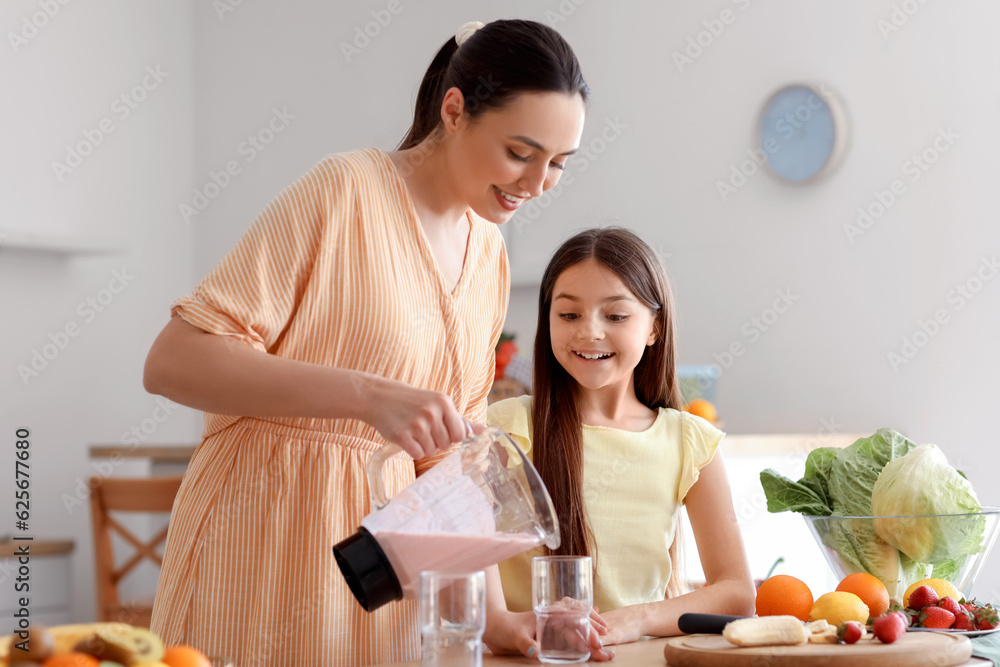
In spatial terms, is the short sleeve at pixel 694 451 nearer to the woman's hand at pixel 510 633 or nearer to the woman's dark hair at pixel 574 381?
the woman's dark hair at pixel 574 381

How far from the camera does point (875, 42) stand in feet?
10.0

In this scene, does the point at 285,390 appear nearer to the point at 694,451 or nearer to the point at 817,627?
the point at 817,627

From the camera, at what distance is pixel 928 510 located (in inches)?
48.9

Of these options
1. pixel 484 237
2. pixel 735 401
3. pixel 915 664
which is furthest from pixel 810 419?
pixel 915 664

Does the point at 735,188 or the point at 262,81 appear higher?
the point at 262,81

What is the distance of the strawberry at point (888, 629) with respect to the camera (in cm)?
92

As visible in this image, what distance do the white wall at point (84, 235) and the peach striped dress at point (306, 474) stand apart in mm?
2922

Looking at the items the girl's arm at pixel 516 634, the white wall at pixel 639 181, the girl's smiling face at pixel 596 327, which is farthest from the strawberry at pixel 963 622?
the white wall at pixel 639 181

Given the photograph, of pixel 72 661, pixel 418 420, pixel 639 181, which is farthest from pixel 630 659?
pixel 639 181

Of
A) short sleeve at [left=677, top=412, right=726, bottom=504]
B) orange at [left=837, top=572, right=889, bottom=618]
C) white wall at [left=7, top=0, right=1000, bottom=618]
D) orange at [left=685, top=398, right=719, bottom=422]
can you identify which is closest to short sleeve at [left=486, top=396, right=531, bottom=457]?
short sleeve at [left=677, top=412, right=726, bottom=504]

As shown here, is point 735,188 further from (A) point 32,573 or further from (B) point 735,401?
(A) point 32,573

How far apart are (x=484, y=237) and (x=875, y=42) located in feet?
7.44

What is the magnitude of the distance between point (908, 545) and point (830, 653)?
0.45 meters

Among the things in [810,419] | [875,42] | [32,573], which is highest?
[875,42]
